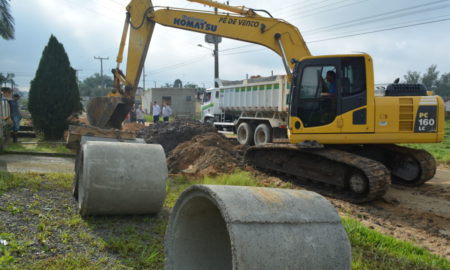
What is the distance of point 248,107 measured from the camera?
575 inches

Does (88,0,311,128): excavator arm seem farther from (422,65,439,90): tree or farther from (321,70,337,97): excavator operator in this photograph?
(422,65,439,90): tree

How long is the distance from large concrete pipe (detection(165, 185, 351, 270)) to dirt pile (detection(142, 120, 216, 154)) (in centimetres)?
992

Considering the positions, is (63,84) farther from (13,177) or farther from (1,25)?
(13,177)

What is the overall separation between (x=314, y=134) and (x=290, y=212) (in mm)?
5831

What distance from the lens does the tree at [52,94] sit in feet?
42.3

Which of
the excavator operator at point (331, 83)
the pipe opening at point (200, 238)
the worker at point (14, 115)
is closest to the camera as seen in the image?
the pipe opening at point (200, 238)

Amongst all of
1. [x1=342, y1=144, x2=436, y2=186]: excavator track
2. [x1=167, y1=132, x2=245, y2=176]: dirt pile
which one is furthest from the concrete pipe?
[x1=342, y1=144, x2=436, y2=186]: excavator track

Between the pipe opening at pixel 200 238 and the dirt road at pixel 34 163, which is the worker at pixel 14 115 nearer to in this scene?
the dirt road at pixel 34 163

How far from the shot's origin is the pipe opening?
313 cm

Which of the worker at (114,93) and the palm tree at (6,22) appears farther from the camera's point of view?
the palm tree at (6,22)

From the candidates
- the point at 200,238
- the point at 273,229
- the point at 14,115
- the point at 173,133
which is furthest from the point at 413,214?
the point at 14,115

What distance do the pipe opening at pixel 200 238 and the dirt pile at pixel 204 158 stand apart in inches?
212

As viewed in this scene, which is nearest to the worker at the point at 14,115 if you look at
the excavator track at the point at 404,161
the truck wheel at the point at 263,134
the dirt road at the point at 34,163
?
the dirt road at the point at 34,163

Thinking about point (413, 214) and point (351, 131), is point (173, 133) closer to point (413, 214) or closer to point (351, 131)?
point (351, 131)
